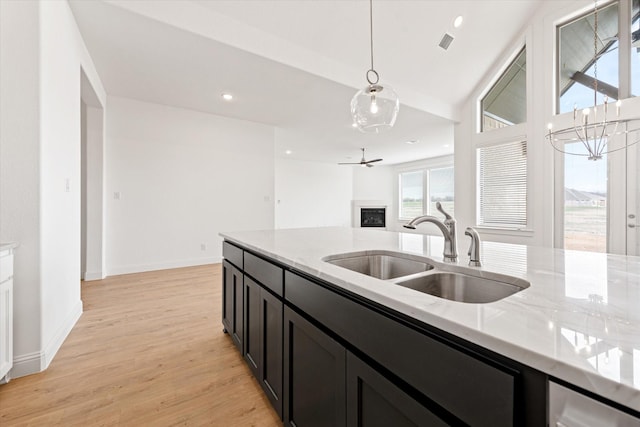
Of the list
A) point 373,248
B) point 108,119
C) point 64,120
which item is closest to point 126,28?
point 64,120

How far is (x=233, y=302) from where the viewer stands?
201 cm

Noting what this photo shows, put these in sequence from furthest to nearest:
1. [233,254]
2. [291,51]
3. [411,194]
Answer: [411,194]
[291,51]
[233,254]

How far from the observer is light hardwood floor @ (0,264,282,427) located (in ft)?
4.66

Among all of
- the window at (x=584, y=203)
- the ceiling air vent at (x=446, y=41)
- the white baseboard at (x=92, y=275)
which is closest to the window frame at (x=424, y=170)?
the window at (x=584, y=203)

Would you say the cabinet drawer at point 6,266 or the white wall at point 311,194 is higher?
the white wall at point 311,194

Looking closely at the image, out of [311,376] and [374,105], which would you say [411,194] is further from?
[311,376]

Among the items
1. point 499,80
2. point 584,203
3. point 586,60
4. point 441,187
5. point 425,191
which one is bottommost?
point 584,203

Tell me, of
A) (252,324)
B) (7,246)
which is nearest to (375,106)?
(252,324)

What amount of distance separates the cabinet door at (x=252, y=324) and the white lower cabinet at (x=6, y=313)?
1.34 meters

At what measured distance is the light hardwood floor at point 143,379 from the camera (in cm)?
142

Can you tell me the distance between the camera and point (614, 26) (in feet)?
11.5

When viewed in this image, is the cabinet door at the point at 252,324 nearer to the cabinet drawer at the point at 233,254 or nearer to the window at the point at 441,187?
the cabinet drawer at the point at 233,254

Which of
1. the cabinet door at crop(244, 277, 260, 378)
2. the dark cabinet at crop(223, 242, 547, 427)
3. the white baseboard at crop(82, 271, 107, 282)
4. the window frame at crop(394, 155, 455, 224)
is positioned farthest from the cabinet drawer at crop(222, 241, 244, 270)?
the window frame at crop(394, 155, 455, 224)

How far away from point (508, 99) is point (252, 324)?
5257 millimetres
